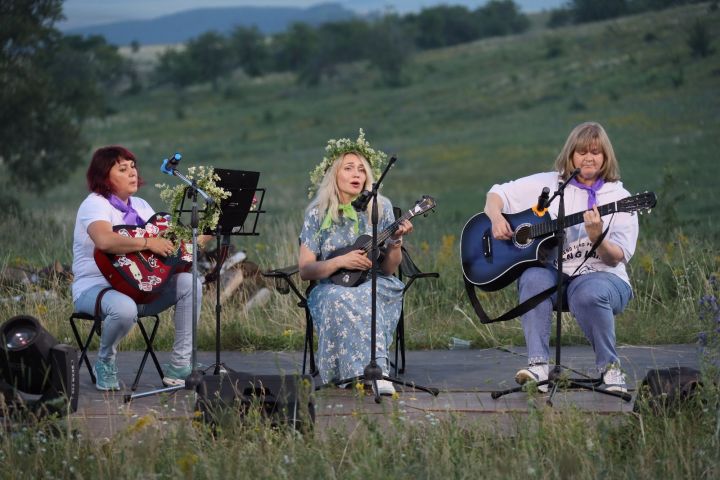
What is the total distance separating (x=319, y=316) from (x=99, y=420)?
135 cm

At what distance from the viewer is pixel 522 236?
679cm

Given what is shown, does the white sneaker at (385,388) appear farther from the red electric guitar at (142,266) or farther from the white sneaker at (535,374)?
the red electric guitar at (142,266)

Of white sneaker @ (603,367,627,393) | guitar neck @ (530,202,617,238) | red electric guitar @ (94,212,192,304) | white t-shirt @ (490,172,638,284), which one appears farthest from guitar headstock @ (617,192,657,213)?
red electric guitar @ (94,212,192,304)

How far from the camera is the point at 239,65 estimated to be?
76.9 m

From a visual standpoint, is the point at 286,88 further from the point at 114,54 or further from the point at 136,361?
the point at 136,361

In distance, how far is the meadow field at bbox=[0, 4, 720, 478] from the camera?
5.11 metres

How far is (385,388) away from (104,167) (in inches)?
75.3

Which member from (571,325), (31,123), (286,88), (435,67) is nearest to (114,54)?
(286,88)

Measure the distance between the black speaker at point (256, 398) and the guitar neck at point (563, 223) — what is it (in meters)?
1.49

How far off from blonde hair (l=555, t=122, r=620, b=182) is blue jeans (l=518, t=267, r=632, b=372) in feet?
1.72

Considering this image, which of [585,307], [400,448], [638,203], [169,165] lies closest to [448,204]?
[585,307]

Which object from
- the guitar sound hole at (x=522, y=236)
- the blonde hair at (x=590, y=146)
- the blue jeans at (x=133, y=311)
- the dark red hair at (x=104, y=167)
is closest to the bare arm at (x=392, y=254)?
the guitar sound hole at (x=522, y=236)

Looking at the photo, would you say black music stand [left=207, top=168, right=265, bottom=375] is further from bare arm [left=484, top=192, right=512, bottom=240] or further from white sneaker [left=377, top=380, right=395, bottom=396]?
bare arm [left=484, top=192, right=512, bottom=240]

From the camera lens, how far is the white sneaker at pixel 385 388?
6.41 m
